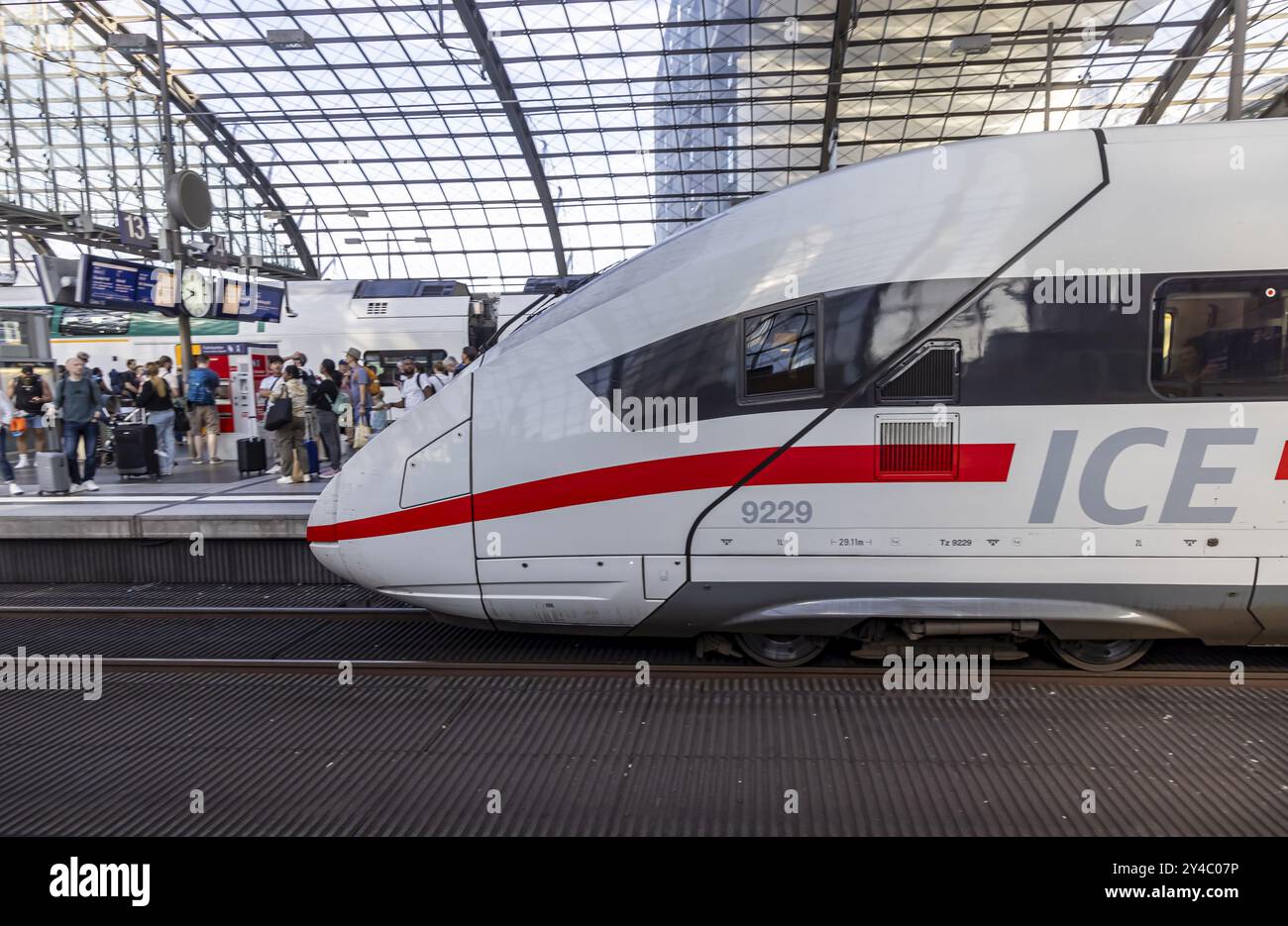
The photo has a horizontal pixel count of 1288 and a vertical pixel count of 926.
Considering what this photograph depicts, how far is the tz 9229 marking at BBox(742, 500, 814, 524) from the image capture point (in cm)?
457

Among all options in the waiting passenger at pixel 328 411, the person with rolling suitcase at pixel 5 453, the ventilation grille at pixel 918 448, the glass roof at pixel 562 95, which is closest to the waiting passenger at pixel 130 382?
the person with rolling suitcase at pixel 5 453

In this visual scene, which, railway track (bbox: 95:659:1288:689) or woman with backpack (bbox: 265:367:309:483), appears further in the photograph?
woman with backpack (bbox: 265:367:309:483)

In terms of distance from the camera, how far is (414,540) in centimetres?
521

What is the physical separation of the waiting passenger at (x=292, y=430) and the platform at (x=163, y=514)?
0.28m

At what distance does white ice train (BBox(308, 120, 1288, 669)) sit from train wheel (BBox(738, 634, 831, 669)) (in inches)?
12.0

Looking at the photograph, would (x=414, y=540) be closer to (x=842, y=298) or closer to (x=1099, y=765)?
(x=842, y=298)

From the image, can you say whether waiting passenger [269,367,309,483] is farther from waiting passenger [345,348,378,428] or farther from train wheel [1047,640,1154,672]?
train wheel [1047,640,1154,672]

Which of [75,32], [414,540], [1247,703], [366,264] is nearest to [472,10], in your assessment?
[75,32]

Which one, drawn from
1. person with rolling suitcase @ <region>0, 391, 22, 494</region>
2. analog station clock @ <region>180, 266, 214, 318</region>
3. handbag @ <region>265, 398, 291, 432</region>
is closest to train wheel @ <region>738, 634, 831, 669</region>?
handbag @ <region>265, 398, 291, 432</region>

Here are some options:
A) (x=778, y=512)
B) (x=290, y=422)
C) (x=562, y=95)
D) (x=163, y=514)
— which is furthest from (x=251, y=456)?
(x=562, y=95)

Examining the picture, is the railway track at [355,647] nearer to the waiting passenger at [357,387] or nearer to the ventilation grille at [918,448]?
the ventilation grille at [918,448]

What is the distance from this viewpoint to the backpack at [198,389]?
41.4 ft
